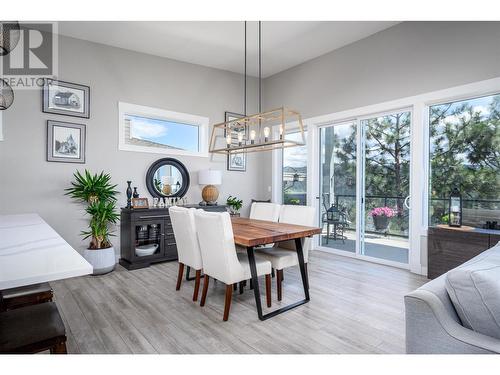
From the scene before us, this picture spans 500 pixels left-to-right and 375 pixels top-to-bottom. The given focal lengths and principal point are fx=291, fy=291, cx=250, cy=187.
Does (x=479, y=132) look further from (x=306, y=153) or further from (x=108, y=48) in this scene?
(x=108, y=48)

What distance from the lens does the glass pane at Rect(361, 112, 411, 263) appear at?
4070 millimetres

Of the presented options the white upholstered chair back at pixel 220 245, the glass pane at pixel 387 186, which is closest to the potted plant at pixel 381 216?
the glass pane at pixel 387 186

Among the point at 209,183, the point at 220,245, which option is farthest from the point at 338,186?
the point at 220,245

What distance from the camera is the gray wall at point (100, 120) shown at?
369cm

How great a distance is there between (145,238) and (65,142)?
1708 mm

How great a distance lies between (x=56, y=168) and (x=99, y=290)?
6.06 feet

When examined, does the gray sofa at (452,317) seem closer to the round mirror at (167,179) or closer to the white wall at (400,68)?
the white wall at (400,68)

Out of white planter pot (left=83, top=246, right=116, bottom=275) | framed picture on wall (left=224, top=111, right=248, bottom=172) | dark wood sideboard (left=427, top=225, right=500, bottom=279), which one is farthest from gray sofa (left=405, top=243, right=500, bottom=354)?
framed picture on wall (left=224, top=111, right=248, bottom=172)

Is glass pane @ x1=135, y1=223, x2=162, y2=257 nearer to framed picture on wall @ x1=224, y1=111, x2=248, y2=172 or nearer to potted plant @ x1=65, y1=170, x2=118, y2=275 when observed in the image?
potted plant @ x1=65, y1=170, x2=118, y2=275

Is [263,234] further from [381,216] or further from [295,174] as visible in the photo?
[295,174]

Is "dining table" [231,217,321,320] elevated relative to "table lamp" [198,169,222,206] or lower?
lower

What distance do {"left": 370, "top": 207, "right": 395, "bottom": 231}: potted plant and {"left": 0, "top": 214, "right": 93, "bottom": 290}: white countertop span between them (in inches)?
158

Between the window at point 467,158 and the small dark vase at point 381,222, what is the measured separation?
0.59 meters
